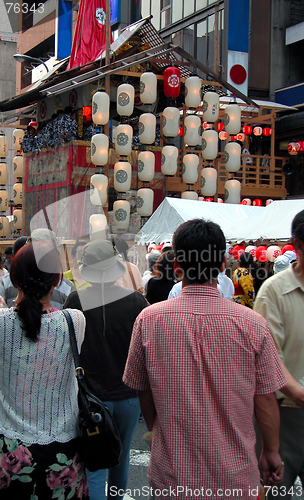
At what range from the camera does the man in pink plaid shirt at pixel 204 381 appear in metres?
1.78

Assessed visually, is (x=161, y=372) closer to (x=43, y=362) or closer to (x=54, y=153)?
(x=43, y=362)

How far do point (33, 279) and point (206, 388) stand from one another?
2.90ft

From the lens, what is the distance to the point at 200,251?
75.8 inches

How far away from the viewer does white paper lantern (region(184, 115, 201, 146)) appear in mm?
15547

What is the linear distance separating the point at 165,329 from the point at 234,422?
0.43m

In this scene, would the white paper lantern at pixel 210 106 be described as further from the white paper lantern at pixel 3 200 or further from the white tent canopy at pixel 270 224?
the white paper lantern at pixel 3 200

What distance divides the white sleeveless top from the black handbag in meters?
0.08


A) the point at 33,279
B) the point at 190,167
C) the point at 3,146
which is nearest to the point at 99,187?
the point at 190,167

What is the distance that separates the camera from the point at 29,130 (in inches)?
784

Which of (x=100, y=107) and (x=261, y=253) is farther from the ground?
(x=100, y=107)

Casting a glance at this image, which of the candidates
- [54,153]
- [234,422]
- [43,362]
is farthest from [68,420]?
[54,153]

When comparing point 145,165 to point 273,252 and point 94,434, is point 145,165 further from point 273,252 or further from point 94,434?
point 94,434

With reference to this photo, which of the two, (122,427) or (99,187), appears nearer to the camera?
(122,427)

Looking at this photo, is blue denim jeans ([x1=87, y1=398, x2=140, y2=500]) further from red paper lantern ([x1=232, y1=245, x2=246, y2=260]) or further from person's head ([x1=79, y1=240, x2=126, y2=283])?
red paper lantern ([x1=232, y1=245, x2=246, y2=260])
